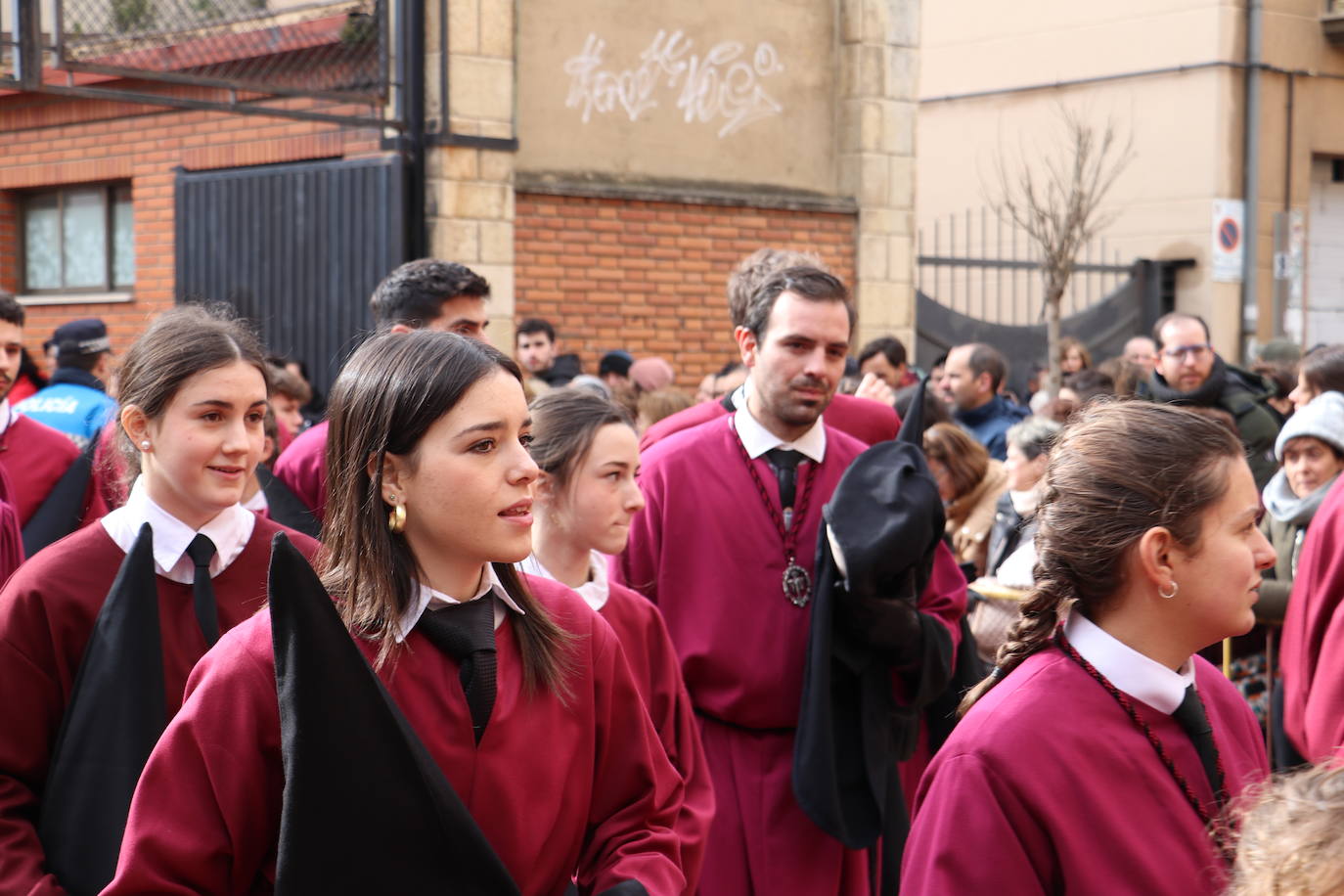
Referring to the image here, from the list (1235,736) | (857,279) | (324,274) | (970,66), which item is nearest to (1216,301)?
(970,66)

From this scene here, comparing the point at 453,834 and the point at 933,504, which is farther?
the point at 933,504

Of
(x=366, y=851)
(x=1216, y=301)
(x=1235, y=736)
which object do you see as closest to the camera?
(x=366, y=851)

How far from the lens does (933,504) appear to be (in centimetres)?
403

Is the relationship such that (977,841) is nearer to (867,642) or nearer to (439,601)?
(439,601)

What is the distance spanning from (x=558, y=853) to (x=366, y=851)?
379mm

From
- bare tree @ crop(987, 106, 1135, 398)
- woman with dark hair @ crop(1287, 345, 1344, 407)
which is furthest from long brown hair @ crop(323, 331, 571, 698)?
bare tree @ crop(987, 106, 1135, 398)

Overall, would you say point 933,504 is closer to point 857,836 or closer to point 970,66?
point 857,836

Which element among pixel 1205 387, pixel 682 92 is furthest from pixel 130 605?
pixel 682 92

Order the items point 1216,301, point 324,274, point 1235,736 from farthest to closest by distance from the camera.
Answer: point 1216,301 < point 324,274 < point 1235,736

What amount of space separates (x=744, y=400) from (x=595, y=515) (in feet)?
2.86

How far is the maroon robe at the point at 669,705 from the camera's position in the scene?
9.77ft

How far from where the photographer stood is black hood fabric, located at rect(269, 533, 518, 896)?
6.86ft

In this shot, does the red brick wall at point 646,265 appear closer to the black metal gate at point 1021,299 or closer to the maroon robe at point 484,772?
the black metal gate at point 1021,299

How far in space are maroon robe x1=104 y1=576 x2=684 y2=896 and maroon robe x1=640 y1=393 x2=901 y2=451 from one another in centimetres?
242
